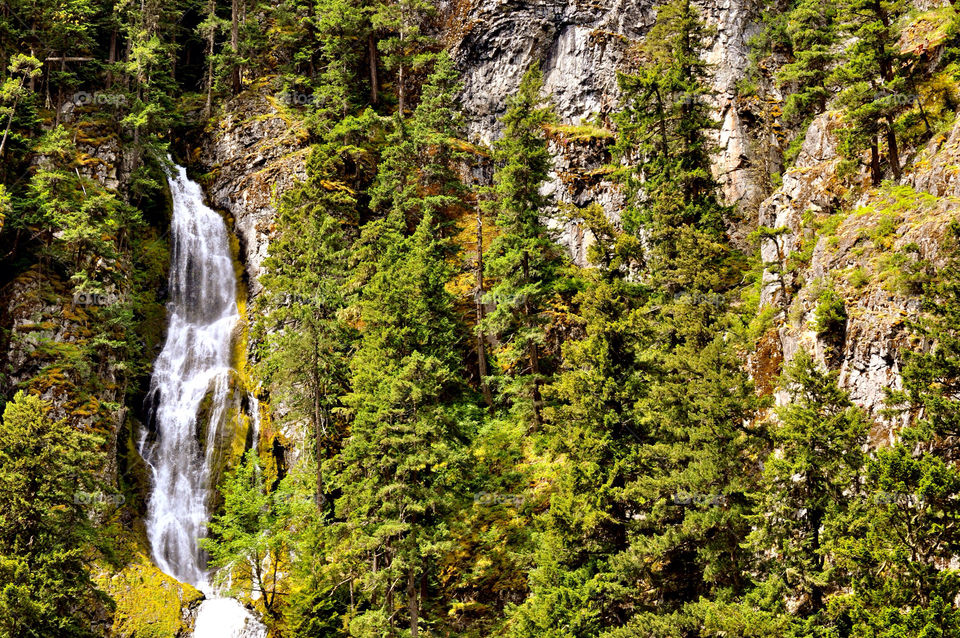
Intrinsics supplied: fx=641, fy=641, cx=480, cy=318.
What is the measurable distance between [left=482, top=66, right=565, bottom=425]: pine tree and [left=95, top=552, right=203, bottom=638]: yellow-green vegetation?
15.3m

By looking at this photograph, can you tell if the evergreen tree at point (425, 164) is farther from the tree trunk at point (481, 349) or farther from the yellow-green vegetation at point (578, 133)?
the yellow-green vegetation at point (578, 133)

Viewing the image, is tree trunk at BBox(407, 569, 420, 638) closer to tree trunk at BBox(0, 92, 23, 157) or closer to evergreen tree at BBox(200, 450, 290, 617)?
evergreen tree at BBox(200, 450, 290, 617)

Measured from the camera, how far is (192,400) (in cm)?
3173

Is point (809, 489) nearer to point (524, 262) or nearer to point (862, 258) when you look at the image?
point (862, 258)

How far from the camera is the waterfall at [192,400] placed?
89.7 ft

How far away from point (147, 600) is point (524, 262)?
20.2 metres

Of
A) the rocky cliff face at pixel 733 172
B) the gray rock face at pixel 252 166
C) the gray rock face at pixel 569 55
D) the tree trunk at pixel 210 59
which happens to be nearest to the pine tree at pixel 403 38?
the rocky cliff face at pixel 733 172

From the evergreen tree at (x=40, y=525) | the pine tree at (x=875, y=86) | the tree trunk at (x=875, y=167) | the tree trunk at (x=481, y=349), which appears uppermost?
the pine tree at (x=875, y=86)

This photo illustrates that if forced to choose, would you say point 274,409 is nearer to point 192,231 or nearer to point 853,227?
point 192,231

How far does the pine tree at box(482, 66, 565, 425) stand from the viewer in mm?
27844

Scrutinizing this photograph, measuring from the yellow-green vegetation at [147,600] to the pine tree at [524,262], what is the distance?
602 inches

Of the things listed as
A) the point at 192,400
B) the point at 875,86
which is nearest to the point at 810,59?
the point at 875,86

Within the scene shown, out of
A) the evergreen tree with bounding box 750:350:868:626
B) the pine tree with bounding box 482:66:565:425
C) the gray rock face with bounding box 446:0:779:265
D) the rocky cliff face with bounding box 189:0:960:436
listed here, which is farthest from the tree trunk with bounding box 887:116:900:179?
the gray rock face with bounding box 446:0:779:265

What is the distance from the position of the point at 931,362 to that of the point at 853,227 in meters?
8.47
